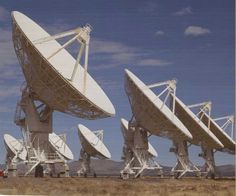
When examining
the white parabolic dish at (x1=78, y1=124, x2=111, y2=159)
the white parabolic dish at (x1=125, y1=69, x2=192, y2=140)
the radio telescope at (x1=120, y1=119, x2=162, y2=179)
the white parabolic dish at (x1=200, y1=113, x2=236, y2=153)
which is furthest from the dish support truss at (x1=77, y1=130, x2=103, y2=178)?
the white parabolic dish at (x1=125, y1=69, x2=192, y2=140)

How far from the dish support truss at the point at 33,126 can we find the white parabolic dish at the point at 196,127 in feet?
23.5

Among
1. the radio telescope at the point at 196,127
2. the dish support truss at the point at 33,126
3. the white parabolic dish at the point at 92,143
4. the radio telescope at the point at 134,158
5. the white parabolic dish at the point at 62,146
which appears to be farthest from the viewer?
the white parabolic dish at the point at 62,146

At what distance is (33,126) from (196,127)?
9270mm

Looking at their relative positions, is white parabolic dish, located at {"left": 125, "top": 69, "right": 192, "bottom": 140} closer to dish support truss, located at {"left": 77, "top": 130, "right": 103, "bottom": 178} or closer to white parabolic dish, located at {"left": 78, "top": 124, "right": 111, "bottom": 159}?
white parabolic dish, located at {"left": 78, "top": 124, "right": 111, "bottom": 159}

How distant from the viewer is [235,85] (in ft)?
43.5

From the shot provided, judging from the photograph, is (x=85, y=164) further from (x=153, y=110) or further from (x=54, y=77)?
(x=54, y=77)

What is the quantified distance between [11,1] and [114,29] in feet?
13.7

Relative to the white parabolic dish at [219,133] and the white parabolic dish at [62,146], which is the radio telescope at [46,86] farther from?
the white parabolic dish at [62,146]

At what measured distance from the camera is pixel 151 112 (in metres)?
25.0

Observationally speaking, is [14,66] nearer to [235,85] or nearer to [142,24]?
[142,24]

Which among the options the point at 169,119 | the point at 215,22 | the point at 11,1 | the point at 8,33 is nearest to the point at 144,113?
A: the point at 169,119

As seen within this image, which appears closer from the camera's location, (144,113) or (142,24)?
(142,24)

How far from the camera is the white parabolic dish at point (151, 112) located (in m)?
23.9

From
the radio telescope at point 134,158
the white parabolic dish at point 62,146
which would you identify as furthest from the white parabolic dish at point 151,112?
the white parabolic dish at point 62,146
